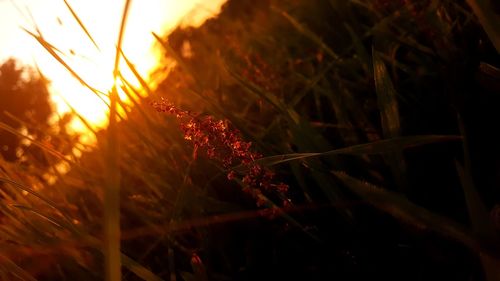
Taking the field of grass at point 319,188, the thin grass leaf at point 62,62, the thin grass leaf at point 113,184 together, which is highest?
the thin grass leaf at point 62,62

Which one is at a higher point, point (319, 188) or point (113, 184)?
point (113, 184)

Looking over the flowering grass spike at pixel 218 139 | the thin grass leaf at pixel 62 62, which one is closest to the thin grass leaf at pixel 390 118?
the flowering grass spike at pixel 218 139

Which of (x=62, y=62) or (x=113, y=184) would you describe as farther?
(x=62, y=62)

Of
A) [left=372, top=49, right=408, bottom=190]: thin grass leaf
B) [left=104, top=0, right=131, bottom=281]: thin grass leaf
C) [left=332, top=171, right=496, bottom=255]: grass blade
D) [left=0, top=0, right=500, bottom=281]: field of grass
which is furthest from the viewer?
[left=372, top=49, right=408, bottom=190]: thin grass leaf

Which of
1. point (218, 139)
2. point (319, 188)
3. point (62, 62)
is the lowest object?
point (319, 188)

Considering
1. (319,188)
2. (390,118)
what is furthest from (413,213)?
(319,188)

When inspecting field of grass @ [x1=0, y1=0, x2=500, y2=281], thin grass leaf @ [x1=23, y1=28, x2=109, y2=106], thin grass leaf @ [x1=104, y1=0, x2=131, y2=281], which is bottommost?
field of grass @ [x1=0, y1=0, x2=500, y2=281]

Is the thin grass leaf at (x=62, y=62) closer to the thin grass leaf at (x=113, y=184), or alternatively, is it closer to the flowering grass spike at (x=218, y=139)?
the flowering grass spike at (x=218, y=139)

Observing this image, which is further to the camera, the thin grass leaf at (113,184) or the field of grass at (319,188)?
the field of grass at (319,188)

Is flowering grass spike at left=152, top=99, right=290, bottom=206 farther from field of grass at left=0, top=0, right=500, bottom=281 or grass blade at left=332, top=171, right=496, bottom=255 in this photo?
grass blade at left=332, top=171, right=496, bottom=255

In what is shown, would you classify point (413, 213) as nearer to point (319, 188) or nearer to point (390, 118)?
point (390, 118)

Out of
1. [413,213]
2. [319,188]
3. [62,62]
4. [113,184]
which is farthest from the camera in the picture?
[319,188]

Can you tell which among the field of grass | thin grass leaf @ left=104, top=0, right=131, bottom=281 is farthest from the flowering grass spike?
thin grass leaf @ left=104, top=0, right=131, bottom=281
